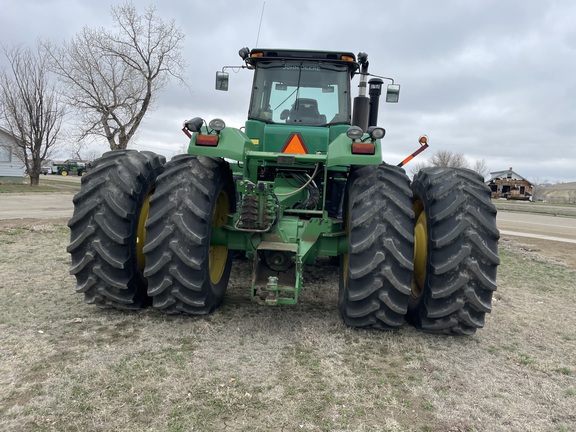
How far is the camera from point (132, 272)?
12.5 ft

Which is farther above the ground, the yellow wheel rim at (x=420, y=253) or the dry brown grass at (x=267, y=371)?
the yellow wheel rim at (x=420, y=253)

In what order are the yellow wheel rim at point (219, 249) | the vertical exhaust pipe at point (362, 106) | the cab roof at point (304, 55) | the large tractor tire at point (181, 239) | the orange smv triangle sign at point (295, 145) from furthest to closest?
the vertical exhaust pipe at point (362, 106) → the cab roof at point (304, 55) → the orange smv triangle sign at point (295, 145) → the yellow wheel rim at point (219, 249) → the large tractor tire at point (181, 239)

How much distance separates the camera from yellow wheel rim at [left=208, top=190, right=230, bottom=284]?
4.44m

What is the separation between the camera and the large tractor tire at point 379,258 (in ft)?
11.2

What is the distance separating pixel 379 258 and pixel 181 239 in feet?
5.38

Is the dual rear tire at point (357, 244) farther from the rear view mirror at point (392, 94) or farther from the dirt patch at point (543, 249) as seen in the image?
the dirt patch at point (543, 249)

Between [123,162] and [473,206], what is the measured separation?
3145mm

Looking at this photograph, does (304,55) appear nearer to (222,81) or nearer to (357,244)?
(222,81)

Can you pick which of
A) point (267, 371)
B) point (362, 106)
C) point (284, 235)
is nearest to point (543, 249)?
point (362, 106)

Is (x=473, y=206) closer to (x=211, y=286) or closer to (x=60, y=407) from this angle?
(x=211, y=286)

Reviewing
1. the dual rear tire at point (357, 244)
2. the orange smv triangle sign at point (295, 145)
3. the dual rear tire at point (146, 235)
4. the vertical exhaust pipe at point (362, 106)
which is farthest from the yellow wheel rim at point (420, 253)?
the vertical exhaust pipe at point (362, 106)

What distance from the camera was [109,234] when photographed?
11.9 ft

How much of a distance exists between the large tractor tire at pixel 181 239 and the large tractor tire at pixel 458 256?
75.3 inches

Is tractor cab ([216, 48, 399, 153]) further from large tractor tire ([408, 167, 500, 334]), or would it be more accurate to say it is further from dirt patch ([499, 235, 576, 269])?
dirt patch ([499, 235, 576, 269])
